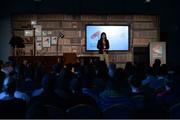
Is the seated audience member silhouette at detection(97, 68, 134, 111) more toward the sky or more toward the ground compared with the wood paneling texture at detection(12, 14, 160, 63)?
more toward the ground

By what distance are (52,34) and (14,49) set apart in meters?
1.33

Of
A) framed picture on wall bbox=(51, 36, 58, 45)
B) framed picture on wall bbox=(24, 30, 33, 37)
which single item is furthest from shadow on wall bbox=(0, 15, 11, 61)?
framed picture on wall bbox=(51, 36, 58, 45)

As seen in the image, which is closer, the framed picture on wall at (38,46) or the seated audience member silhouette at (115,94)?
the seated audience member silhouette at (115,94)

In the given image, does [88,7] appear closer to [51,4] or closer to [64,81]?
[51,4]

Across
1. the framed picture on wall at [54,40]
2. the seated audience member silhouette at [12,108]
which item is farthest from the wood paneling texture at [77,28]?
the seated audience member silhouette at [12,108]

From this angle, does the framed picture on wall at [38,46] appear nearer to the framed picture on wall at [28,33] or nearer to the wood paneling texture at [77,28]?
the wood paneling texture at [77,28]

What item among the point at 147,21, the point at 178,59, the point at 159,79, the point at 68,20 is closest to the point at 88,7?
the point at 68,20

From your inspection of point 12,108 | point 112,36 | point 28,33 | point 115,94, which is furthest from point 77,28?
point 12,108

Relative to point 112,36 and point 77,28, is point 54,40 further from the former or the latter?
point 112,36

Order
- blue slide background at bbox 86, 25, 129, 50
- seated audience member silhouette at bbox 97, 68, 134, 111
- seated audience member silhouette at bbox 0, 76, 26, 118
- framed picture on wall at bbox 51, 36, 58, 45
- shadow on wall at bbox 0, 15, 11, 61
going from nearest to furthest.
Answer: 1. seated audience member silhouette at bbox 0, 76, 26, 118
2. seated audience member silhouette at bbox 97, 68, 134, 111
3. shadow on wall at bbox 0, 15, 11, 61
4. framed picture on wall at bbox 51, 36, 58, 45
5. blue slide background at bbox 86, 25, 129, 50

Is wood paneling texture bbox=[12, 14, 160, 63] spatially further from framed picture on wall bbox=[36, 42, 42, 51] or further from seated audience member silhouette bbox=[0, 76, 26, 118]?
seated audience member silhouette bbox=[0, 76, 26, 118]

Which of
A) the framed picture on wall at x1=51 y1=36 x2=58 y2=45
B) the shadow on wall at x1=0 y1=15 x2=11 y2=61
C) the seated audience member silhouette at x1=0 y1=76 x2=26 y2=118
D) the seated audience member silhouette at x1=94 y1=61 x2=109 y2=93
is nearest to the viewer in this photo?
the seated audience member silhouette at x1=0 y1=76 x2=26 y2=118

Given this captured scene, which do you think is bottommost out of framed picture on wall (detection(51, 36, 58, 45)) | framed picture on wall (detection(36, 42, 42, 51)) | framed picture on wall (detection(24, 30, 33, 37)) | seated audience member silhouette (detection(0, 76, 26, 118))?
seated audience member silhouette (detection(0, 76, 26, 118))

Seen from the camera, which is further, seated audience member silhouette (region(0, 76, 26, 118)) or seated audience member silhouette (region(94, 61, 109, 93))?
seated audience member silhouette (region(94, 61, 109, 93))
